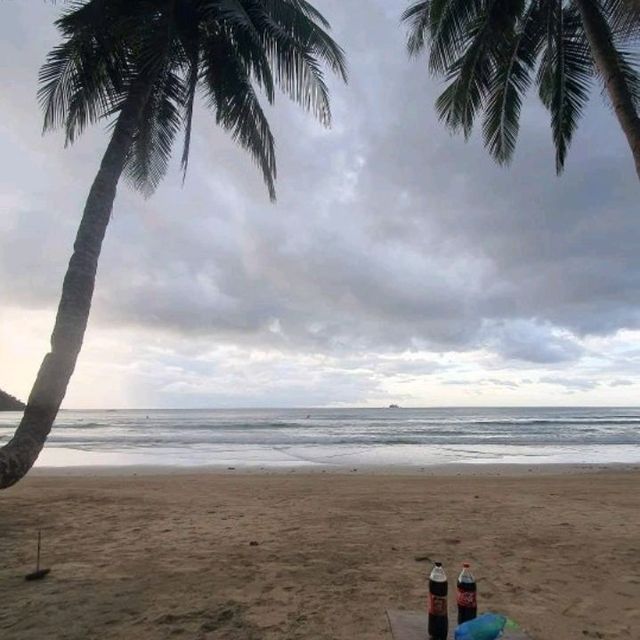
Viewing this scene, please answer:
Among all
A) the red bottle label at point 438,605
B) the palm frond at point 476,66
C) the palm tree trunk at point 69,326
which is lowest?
the red bottle label at point 438,605

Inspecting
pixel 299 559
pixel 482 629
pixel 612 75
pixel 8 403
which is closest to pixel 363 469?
pixel 299 559

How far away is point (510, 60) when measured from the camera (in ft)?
31.2

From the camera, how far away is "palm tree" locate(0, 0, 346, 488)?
6.25 m

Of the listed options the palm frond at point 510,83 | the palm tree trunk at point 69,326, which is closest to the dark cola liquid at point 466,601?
the palm tree trunk at point 69,326

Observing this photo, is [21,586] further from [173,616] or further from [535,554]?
[535,554]

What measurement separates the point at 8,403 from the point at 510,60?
15429 centimetres

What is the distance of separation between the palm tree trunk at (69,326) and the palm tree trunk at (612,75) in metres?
6.57

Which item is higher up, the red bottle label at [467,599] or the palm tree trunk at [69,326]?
the palm tree trunk at [69,326]

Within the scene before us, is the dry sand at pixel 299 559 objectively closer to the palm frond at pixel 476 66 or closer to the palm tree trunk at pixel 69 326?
the palm tree trunk at pixel 69 326

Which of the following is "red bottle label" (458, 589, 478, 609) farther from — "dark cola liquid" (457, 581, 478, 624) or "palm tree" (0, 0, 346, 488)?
"palm tree" (0, 0, 346, 488)

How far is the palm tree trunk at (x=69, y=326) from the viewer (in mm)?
5684

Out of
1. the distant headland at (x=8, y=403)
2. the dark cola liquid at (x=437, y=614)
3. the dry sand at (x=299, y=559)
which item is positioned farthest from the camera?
the distant headland at (x=8, y=403)

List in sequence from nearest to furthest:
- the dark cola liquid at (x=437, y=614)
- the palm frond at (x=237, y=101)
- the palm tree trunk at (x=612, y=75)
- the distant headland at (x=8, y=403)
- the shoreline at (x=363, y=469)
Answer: the dark cola liquid at (x=437, y=614) → the palm tree trunk at (x=612, y=75) → the palm frond at (x=237, y=101) → the shoreline at (x=363, y=469) → the distant headland at (x=8, y=403)

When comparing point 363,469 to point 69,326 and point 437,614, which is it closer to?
point 69,326
